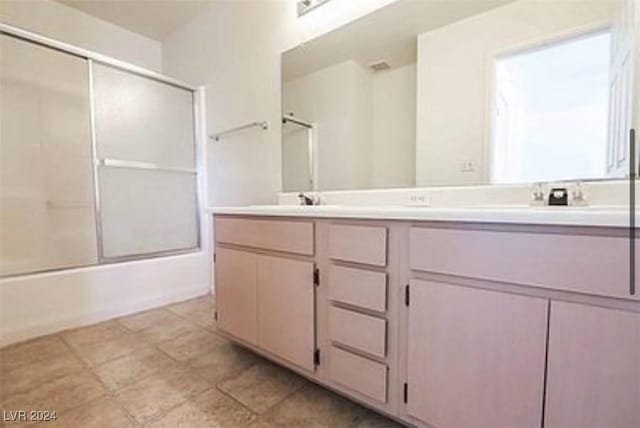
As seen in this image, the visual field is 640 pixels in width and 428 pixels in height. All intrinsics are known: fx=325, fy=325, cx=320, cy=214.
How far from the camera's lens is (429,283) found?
977 millimetres

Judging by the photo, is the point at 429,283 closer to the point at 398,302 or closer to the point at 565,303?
the point at 398,302

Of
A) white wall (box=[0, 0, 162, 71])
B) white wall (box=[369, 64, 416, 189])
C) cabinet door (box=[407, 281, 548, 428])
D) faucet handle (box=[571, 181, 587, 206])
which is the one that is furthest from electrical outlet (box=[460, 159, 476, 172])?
white wall (box=[0, 0, 162, 71])

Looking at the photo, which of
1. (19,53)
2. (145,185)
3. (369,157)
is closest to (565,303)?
(369,157)

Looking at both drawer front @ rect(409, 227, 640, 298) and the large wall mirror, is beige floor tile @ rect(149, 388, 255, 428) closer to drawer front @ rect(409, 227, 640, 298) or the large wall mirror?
drawer front @ rect(409, 227, 640, 298)

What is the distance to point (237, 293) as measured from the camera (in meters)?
1.63

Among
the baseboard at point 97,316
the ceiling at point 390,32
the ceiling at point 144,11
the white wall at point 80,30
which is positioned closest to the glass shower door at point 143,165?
the baseboard at point 97,316

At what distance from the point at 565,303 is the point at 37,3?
12.7 feet

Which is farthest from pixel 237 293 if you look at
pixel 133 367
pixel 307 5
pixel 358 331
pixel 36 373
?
pixel 307 5

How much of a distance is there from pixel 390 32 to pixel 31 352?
8.35ft

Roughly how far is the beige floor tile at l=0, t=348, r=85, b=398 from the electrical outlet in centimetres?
203

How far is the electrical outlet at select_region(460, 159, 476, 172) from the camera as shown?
142 cm

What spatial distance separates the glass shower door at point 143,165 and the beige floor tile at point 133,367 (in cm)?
102

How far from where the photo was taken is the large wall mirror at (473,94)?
1.15m

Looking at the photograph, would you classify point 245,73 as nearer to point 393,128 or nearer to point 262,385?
point 393,128
